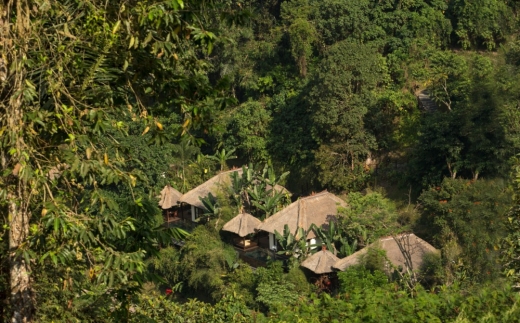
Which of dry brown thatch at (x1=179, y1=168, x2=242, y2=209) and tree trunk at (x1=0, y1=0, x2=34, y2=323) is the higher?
tree trunk at (x1=0, y1=0, x2=34, y2=323)

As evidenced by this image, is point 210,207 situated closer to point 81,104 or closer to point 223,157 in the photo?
point 223,157

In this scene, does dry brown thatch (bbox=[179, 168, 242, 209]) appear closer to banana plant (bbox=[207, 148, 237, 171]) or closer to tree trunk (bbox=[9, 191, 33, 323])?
banana plant (bbox=[207, 148, 237, 171])

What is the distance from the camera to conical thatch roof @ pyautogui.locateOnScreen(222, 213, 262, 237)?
866 inches

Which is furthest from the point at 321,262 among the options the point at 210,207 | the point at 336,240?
the point at 210,207

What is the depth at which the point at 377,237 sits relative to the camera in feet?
65.6

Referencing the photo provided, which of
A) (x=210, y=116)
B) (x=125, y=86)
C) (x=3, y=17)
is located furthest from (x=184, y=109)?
(x=3, y=17)

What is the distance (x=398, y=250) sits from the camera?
19062 millimetres

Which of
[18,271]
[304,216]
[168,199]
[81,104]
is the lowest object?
[168,199]

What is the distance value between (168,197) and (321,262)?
7.67m

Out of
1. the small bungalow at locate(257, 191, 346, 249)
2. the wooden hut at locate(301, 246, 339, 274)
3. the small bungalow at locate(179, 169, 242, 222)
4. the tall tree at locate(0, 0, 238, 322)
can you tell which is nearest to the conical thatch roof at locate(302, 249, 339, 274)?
the wooden hut at locate(301, 246, 339, 274)

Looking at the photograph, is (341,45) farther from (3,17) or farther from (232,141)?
(3,17)

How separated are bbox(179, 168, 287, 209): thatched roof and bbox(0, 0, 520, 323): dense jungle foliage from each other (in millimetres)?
475

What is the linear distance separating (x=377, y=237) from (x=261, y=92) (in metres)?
10.5

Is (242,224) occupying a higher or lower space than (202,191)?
lower
